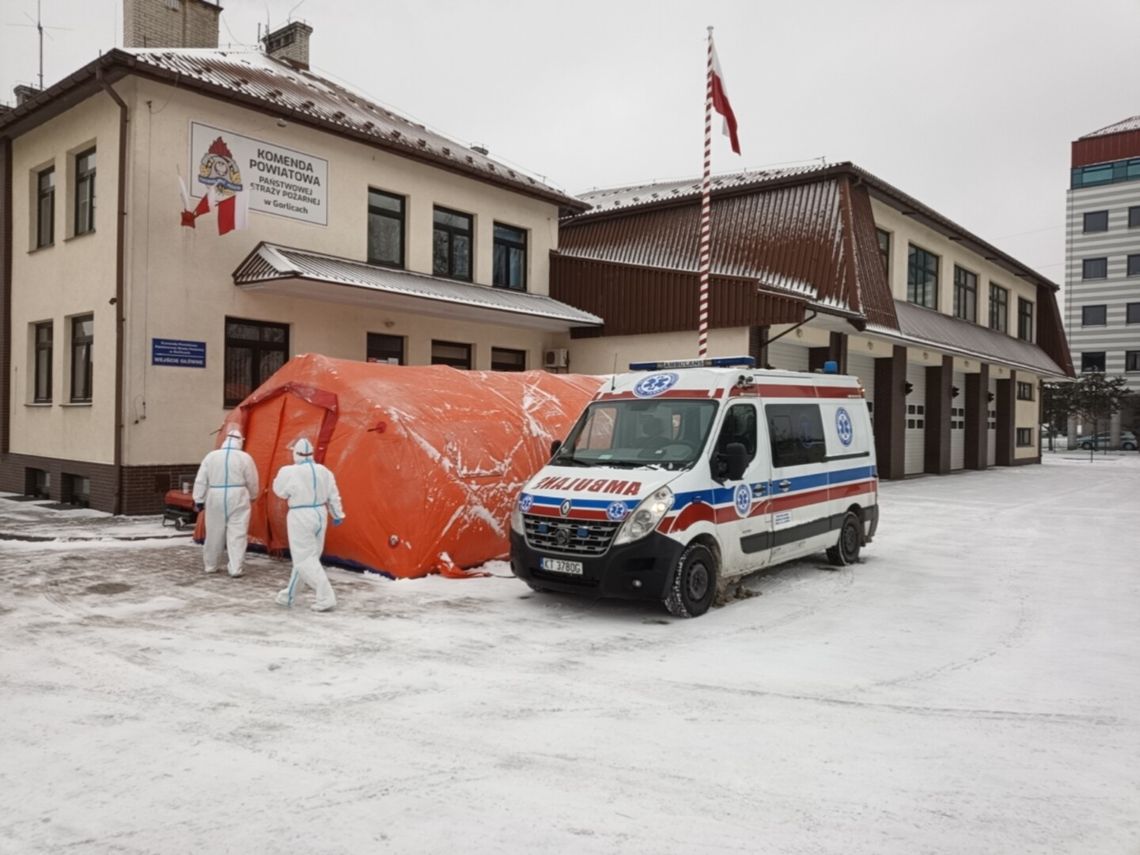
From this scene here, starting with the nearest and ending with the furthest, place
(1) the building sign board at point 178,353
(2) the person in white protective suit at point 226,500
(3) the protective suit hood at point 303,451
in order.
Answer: (3) the protective suit hood at point 303,451 < (2) the person in white protective suit at point 226,500 < (1) the building sign board at point 178,353

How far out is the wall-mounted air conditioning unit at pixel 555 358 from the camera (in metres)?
22.2

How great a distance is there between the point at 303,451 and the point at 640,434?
339cm

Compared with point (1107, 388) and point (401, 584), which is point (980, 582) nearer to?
point (401, 584)

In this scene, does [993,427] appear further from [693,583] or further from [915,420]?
[693,583]

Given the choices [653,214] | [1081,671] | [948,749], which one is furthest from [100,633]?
[653,214]

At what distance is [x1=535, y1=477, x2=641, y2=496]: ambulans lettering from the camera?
307 inches

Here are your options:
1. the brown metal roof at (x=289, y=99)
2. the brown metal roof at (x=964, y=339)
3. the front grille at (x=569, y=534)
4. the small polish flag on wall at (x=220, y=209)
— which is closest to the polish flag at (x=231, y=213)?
the small polish flag on wall at (x=220, y=209)

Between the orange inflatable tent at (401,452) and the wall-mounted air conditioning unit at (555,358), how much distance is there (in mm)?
10369

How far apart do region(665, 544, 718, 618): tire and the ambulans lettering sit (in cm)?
75

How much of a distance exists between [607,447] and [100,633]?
4897mm

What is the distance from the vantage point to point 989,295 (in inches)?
1358

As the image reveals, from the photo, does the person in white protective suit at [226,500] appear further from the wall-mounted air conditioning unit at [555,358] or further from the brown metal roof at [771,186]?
the brown metal roof at [771,186]

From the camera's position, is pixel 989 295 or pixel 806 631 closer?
pixel 806 631

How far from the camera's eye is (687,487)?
7.89 metres
